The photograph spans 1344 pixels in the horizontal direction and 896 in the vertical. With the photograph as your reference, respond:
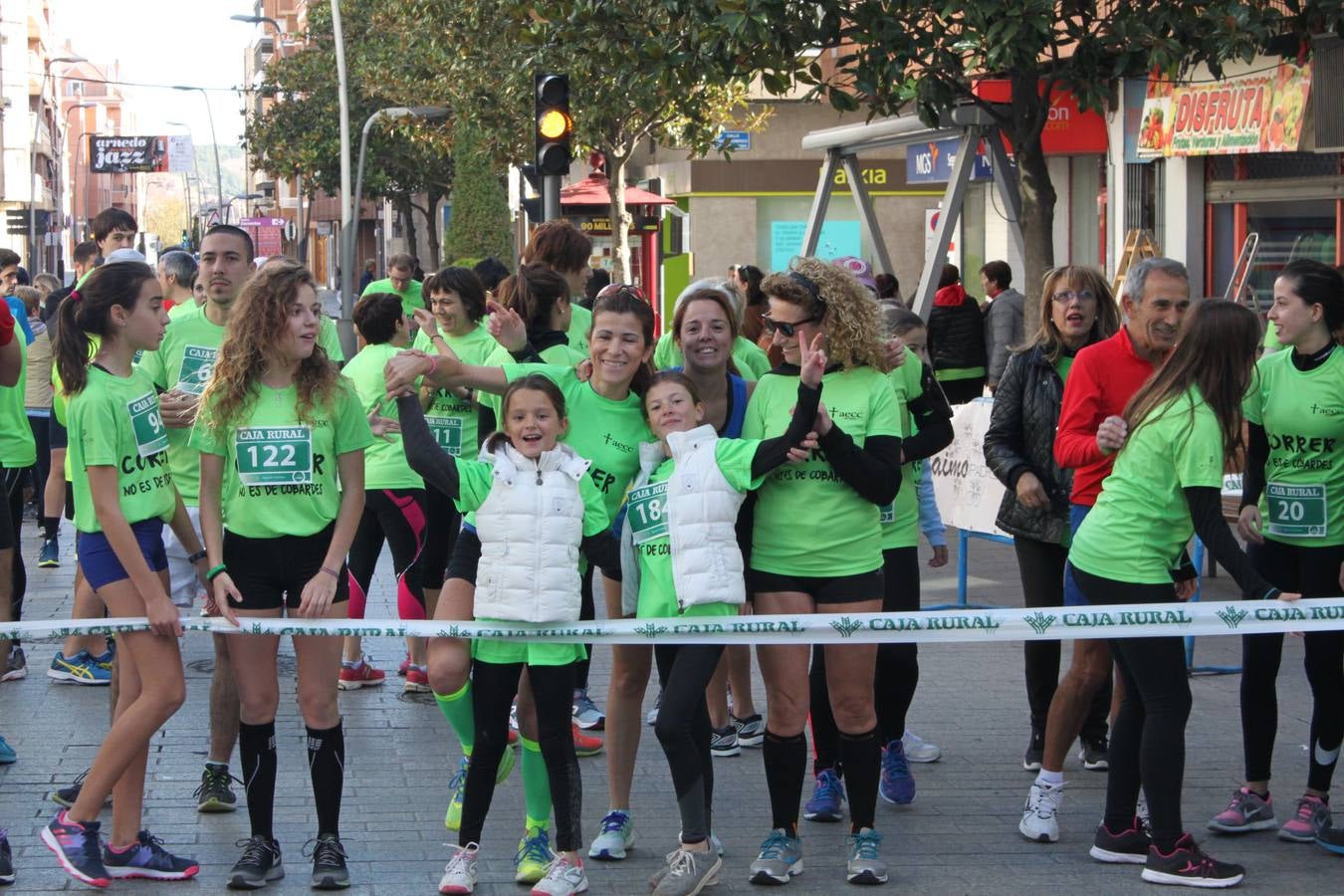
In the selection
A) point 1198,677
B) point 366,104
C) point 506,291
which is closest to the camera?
point 506,291

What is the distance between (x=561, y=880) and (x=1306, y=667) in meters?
2.54

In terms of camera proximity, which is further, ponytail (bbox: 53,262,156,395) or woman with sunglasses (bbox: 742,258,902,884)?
ponytail (bbox: 53,262,156,395)

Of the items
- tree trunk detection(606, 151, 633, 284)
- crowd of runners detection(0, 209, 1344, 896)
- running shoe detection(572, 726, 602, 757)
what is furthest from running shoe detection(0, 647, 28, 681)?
tree trunk detection(606, 151, 633, 284)

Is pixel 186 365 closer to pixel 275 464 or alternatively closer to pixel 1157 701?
pixel 275 464

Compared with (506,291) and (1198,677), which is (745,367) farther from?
(1198,677)

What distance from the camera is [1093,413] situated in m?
6.11

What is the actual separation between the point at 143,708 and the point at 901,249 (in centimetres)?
3005

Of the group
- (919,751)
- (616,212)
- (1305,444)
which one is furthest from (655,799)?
(616,212)

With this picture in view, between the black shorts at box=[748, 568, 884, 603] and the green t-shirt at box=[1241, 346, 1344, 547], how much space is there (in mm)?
1481

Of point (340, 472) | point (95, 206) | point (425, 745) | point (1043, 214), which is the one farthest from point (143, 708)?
point (95, 206)

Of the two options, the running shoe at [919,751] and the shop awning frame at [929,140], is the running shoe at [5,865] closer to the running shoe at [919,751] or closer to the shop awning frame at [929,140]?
the running shoe at [919,751]

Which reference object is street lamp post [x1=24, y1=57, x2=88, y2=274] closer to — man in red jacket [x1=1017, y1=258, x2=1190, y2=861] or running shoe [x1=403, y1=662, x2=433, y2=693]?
running shoe [x1=403, y1=662, x2=433, y2=693]

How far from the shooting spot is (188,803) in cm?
642

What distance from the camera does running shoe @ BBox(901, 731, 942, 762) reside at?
7137mm
